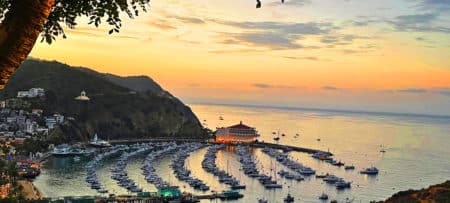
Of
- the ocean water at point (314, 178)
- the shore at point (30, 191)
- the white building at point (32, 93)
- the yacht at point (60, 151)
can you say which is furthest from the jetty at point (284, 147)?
the shore at point (30, 191)

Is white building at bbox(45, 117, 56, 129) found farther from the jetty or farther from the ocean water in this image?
the jetty

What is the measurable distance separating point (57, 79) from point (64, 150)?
43.7 metres

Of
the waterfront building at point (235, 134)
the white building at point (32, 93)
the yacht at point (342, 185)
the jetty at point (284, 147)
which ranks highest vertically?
the white building at point (32, 93)

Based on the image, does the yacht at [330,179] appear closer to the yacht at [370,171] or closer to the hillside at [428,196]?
the yacht at [370,171]

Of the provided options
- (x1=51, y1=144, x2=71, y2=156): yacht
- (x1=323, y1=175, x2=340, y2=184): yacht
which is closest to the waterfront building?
(x1=51, y1=144, x2=71, y2=156): yacht

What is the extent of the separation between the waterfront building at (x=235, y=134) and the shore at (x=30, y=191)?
141 ft

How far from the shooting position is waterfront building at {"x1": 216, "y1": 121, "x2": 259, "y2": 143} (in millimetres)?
77250

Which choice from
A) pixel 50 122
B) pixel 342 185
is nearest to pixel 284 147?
pixel 342 185

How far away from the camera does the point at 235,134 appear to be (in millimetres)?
77750

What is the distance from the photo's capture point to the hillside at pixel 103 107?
77688 mm

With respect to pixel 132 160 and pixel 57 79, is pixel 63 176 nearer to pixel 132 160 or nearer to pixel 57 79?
pixel 132 160

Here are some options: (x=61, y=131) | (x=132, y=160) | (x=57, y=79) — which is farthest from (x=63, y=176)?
(x=57, y=79)

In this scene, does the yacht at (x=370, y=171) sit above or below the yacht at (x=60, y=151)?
below

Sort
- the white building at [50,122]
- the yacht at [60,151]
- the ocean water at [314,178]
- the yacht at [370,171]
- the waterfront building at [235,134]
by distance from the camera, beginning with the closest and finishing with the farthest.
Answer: the ocean water at [314,178], the yacht at [370,171], the yacht at [60,151], the white building at [50,122], the waterfront building at [235,134]
